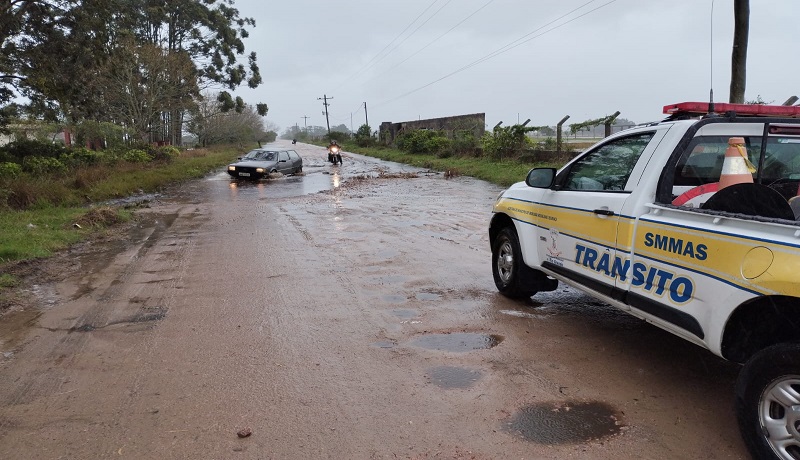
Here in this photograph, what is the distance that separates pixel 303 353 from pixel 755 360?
301 centimetres

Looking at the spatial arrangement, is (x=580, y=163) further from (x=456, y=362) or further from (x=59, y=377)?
(x=59, y=377)

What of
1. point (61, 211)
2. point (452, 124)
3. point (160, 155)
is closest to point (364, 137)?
point (452, 124)

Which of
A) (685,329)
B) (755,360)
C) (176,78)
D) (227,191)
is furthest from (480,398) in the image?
(176,78)

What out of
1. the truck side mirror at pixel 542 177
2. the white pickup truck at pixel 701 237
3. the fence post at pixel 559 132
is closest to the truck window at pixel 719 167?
the white pickup truck at pixel 701 237

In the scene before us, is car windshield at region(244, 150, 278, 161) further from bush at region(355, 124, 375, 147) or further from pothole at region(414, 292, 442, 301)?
bush at region(355, 124, 375, 147)

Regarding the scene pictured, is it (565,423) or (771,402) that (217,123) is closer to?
(565,423)

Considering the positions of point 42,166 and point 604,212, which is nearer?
point 604,212

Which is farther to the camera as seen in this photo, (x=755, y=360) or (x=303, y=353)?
(x=303, y=353)

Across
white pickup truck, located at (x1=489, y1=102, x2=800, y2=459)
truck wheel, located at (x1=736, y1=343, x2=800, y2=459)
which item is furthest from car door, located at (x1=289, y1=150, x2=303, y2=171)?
truck wheel, located at (x1=736, y1=343, x2=800, y2=459)

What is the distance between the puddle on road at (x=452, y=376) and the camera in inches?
Result: 144

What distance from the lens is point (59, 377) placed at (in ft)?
12.6

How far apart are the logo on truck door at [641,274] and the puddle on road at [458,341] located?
976mm

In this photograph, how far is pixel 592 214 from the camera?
4027 millimetres

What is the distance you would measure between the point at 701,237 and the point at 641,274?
575mm
